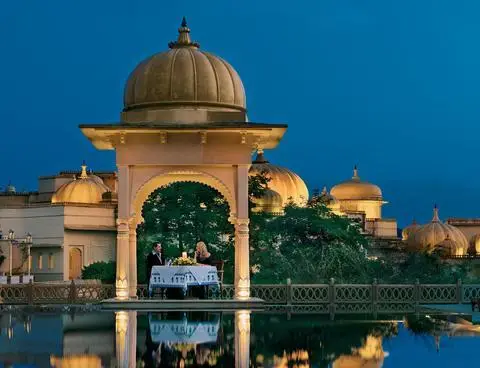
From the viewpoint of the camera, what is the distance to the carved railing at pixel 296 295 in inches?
1046

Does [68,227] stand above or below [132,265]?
above

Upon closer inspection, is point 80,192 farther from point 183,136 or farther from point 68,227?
point 183,136

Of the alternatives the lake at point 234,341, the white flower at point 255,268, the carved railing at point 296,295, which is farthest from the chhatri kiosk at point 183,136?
the white flower at point 255,268

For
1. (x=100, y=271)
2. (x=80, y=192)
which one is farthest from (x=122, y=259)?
(x=80, y=192)

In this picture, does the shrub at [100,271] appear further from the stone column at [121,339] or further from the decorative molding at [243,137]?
the stone column at [121,339]

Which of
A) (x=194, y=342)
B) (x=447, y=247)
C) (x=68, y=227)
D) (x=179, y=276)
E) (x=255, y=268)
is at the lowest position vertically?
(x=194, y=342)

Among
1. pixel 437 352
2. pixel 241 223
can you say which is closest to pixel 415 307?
pixel 241 223

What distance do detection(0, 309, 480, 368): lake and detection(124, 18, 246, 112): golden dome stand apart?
5747 mm

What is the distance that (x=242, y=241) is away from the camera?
2439 centimetres

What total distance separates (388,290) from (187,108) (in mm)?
7729

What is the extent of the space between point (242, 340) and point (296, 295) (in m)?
13.2

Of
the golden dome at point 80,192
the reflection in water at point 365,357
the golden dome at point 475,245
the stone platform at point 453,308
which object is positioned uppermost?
the golden dome at point 80,192

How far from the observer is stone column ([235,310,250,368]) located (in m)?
12.2

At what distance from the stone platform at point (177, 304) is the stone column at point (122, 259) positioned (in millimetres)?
630
